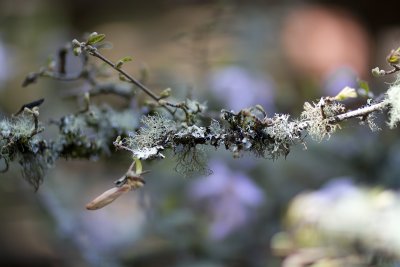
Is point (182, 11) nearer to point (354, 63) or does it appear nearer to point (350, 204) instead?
point (354, 63)

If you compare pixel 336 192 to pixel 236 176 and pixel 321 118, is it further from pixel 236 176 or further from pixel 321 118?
pixel 321 118

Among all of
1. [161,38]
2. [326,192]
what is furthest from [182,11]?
[326,192]

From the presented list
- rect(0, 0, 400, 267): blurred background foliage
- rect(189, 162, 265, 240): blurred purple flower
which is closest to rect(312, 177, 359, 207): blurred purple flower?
rect(0, 0, 400, 267): blurred background foliage

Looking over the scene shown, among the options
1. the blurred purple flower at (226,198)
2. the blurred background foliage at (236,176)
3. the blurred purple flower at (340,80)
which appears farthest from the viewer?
the blurred purple flower at (340,80)

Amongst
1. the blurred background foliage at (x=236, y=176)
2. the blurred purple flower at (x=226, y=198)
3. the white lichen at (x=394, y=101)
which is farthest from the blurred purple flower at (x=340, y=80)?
the white lichen at (x=394, y=101)

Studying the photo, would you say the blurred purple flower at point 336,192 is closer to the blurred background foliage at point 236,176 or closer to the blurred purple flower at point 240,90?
the blurred background foliage at point 236,176

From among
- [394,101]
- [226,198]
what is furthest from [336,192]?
[394,101]

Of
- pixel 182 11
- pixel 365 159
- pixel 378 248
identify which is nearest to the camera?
pixel 378 248
